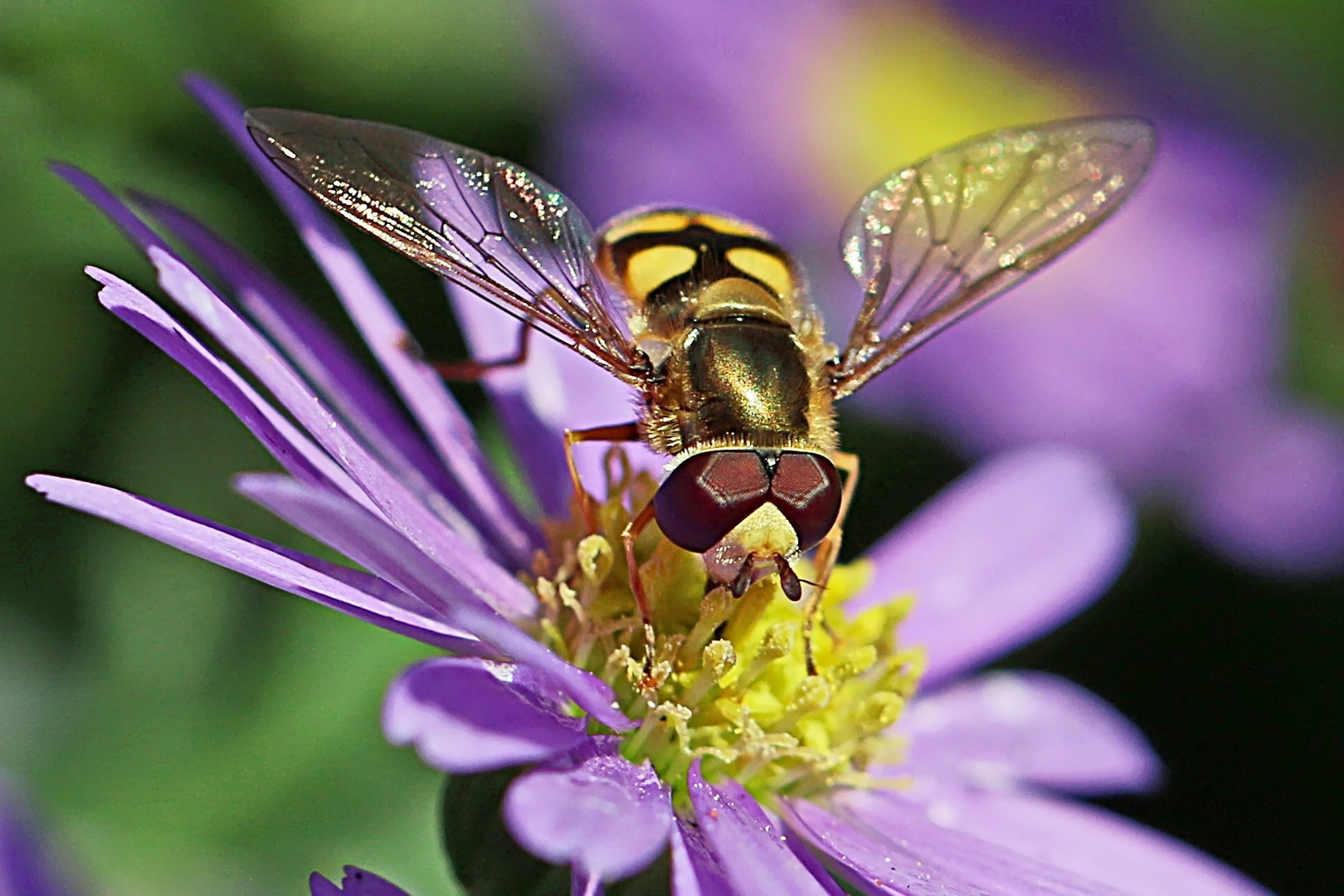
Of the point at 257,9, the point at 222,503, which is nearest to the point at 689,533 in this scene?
the point at 222,503

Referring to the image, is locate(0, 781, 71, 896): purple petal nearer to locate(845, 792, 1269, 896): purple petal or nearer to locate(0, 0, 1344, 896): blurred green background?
locate(0, 0, 1344, 896): blurred green background

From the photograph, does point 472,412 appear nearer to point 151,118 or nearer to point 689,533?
point 151,118

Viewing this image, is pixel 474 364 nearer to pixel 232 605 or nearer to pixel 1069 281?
→ pixel 232 605

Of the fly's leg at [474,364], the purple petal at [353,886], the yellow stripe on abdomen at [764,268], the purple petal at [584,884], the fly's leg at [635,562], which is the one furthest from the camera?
→ the fly's leg at [474,364]

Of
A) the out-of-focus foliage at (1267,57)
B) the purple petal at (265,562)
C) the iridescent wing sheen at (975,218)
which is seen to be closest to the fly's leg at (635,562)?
the purple petal at (265,562)

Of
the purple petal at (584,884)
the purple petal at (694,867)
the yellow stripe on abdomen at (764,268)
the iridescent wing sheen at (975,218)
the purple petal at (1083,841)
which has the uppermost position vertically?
the iridescent wing sheen at (975,218)

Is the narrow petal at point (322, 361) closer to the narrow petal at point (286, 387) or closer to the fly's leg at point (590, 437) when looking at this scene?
the fly's leg at point (590, 437)

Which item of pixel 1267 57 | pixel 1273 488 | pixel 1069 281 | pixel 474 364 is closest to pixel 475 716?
pixel 474 364
